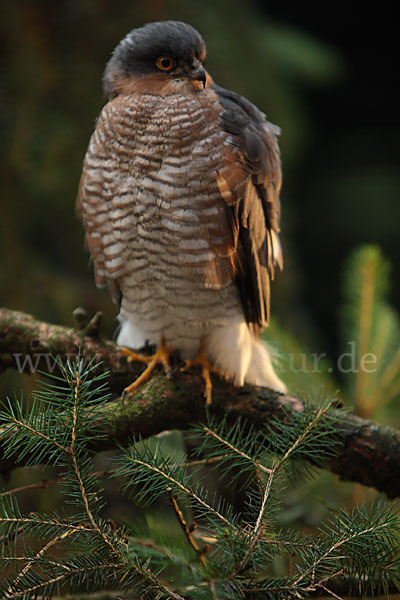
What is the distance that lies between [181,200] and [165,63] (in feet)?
1.39

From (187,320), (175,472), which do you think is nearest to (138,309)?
(187,320)

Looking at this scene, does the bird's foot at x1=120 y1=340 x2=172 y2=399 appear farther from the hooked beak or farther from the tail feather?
the hooked beak

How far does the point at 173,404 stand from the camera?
1.47 m

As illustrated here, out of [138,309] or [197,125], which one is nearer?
[197,125]

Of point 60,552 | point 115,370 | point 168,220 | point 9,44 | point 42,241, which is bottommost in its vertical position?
point 42,241

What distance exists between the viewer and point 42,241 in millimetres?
2633

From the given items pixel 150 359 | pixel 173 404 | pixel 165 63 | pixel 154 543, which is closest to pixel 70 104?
pixel 165 63

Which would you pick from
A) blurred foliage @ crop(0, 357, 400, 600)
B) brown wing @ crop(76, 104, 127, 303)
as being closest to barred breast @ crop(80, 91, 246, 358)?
brown wing @ crop(76, 104, 127, 303)

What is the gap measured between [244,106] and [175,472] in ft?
3.72

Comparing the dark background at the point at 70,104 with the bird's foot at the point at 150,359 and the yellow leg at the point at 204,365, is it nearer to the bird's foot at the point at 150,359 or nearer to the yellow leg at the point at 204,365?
the yellow leg at the point at 204,365

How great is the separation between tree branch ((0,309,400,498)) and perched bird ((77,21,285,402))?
9 cm

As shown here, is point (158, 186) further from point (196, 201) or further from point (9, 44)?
point (9, 44)

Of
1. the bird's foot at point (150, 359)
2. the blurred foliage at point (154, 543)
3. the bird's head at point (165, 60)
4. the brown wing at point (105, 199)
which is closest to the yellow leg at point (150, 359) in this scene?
the bird's foot at point (150, 359)

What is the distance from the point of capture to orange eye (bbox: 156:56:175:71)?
161 centimetres
